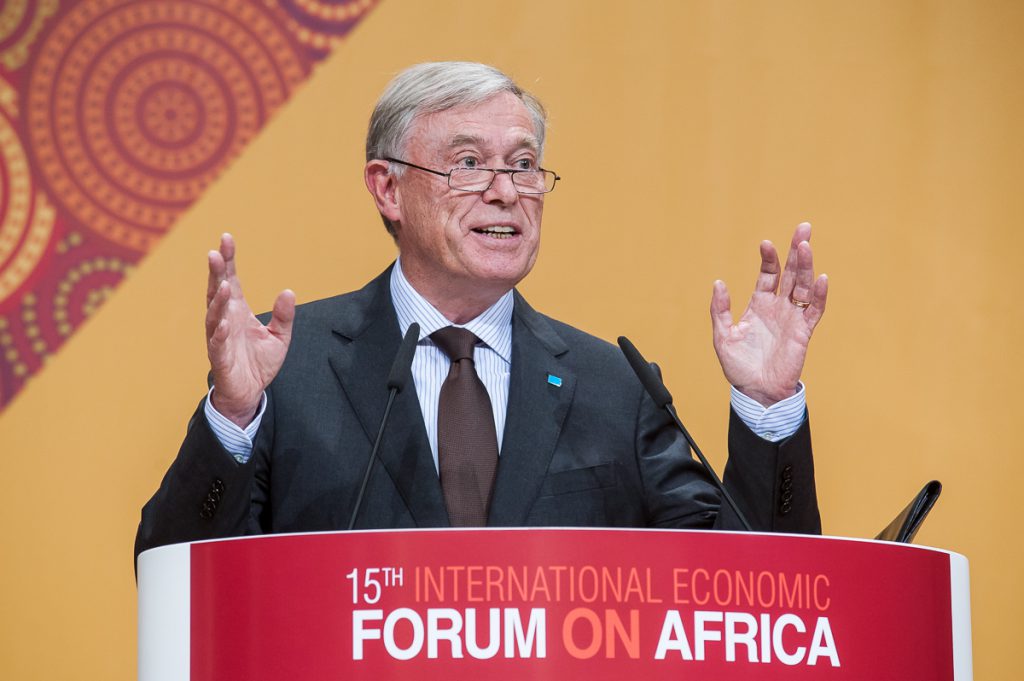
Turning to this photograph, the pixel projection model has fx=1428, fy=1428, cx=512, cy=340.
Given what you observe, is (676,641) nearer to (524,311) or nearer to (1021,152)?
(524,311)

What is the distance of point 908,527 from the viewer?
194cm

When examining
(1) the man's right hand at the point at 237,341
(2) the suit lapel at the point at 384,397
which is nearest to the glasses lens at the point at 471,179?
(2) the suit lapel at the point at 384,397

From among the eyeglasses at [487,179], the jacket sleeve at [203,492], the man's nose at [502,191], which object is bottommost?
the jacket sleeve at [203,492]

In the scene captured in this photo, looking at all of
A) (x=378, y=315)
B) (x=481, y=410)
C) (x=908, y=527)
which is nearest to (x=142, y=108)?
(x=378, y=315)

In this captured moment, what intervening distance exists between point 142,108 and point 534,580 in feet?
6.88

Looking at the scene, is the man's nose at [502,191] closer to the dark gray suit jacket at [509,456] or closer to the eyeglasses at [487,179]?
the eyeglasses at [487,179]

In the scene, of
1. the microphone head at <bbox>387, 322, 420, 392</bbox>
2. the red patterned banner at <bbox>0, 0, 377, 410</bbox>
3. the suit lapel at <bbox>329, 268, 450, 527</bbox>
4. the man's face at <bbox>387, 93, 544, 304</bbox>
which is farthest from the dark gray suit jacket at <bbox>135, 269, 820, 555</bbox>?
the red patterned banner at <bbox>0, 0, 377, 410</bbox>

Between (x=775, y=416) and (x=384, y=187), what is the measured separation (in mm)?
896

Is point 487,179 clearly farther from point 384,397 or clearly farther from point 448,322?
point 384,397

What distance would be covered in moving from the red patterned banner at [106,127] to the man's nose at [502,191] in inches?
39.5

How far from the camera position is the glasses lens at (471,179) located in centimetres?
244

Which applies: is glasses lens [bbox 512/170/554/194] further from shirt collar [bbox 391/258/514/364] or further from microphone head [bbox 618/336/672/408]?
microphone head [bbox 618/336/672/408]

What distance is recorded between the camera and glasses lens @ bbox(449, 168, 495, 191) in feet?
8.02

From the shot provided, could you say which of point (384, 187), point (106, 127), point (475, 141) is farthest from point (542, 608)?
point (106, 127)
